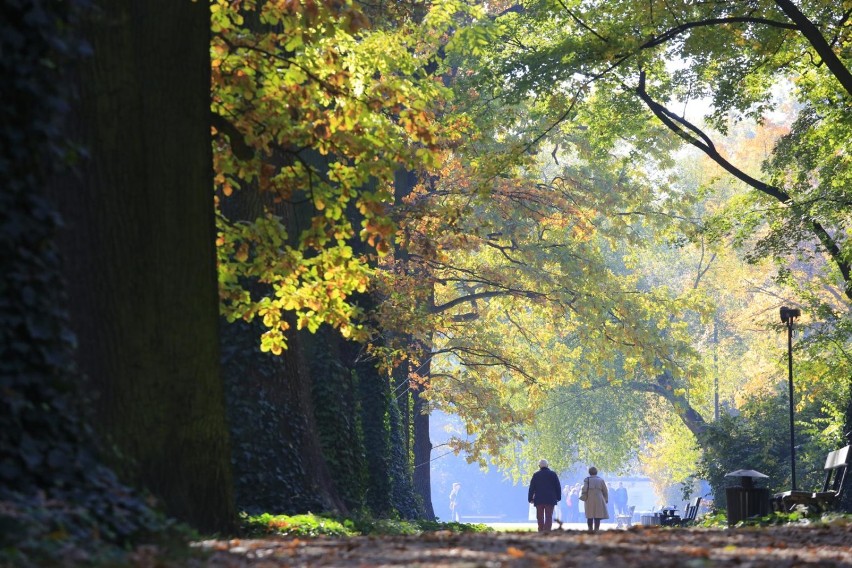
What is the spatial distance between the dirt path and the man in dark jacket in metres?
14.4

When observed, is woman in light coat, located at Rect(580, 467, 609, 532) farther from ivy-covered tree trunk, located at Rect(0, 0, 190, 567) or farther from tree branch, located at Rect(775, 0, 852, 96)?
ivy-covered tree trunk, located at Rect(0, 0, 190, 567)

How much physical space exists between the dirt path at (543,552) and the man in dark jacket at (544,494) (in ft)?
47.3

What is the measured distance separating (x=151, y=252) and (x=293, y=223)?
805 cm

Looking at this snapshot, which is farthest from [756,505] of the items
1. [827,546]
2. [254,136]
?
[254,136]

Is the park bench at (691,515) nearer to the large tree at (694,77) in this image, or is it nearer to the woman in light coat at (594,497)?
the woman in light coat at (594,497)

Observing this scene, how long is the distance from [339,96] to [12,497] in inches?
257

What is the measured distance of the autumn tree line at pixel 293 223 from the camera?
6902 millimetres

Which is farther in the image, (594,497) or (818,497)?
(594,497)

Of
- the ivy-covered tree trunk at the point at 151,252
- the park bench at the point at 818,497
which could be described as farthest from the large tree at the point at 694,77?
the ivy-covered tree trunk at the point at 151,252

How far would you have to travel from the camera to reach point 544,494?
24141 millimetres

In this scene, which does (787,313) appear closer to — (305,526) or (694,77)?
(694,77)

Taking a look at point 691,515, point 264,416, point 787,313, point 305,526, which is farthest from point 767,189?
point 305,526

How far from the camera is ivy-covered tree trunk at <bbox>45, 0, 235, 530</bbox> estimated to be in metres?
8.19

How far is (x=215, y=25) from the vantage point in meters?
Answer: 11.6
